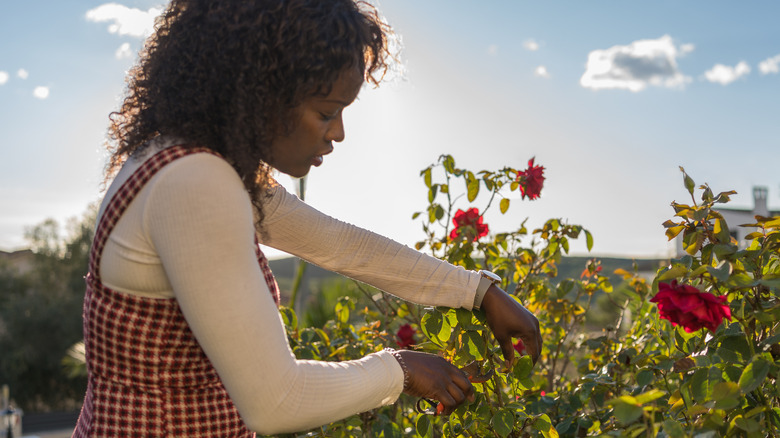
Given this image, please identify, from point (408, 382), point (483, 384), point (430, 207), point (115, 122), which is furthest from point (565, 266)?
point (115, 122)

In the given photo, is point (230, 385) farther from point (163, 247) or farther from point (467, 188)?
point (467, 188)

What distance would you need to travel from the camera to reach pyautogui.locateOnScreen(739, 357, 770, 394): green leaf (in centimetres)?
103

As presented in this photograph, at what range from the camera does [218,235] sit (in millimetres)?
859

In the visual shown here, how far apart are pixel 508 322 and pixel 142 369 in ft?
2.08

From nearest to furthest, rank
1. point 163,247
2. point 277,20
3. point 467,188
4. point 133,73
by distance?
point 163,247, point 277,20, point 133,73, point 467,188

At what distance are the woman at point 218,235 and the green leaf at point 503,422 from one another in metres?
0.17

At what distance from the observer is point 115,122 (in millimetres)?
1220

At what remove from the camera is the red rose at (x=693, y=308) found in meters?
1.09

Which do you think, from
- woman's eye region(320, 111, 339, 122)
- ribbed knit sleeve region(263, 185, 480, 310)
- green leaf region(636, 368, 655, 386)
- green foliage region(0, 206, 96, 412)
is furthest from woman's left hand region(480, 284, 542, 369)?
green foliage region(0, 206, 96, 412)

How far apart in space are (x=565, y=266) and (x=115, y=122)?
1855 mm

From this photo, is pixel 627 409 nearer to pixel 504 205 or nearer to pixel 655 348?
pixel 655 348

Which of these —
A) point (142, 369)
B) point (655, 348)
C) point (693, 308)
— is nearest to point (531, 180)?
point (655, 348)

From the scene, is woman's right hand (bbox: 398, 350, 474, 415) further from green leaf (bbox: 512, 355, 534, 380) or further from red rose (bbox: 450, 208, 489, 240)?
red rose (bbox: 450, 208, 489, 240)

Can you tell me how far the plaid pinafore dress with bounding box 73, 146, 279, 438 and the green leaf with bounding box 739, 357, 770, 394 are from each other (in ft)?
2.50
